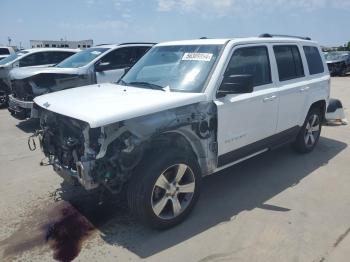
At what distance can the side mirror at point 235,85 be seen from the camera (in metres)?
4.06

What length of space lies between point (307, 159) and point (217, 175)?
1.71 m

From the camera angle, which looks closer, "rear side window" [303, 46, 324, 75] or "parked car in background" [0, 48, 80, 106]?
"rear side window" [303, 46, 324, 75]

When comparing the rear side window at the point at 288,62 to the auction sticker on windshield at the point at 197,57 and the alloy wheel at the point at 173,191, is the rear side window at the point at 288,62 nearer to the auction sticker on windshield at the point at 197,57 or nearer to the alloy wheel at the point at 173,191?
the auction sticker on windshield at the point at 197,57

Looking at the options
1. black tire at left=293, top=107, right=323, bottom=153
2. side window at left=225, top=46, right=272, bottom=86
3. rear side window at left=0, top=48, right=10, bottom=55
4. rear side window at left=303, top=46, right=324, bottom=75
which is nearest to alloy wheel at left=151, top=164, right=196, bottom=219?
side window at left=225, top=46, right=272, bottom=86

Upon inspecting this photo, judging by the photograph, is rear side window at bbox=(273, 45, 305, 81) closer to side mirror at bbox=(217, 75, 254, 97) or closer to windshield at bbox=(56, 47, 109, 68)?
side mirror at bbox=(217, 75, 254, 97)

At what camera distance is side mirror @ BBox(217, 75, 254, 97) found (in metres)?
4.06

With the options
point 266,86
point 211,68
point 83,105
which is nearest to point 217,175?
point 266,86

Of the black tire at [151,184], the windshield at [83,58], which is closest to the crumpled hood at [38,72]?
the windshield at [83,58]

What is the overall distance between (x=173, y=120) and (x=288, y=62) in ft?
8.44

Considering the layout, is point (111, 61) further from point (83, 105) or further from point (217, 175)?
point (83, 105)

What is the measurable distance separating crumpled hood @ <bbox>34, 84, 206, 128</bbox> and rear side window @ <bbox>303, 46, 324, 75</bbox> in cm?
282

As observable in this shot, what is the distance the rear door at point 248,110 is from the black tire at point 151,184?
2.21ft

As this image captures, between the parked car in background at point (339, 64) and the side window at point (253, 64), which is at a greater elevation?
the side window at point (253, 64)

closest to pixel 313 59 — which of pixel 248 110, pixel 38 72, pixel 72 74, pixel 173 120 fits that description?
pixel 248 110
